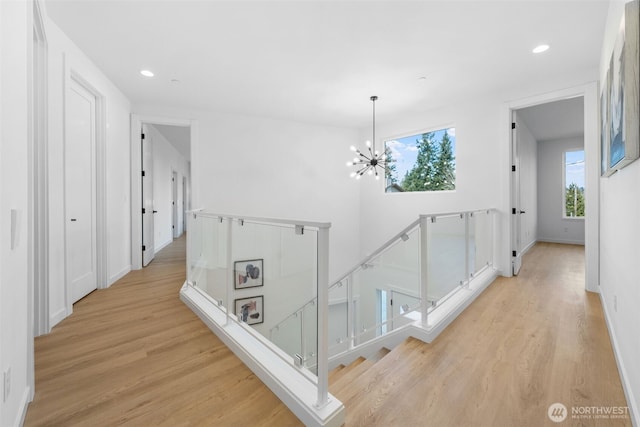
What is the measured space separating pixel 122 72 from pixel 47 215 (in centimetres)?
211

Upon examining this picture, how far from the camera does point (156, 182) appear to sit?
20.6 feet

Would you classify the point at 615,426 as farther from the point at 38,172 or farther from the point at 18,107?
the point at 38,172

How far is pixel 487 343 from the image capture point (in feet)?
7.22

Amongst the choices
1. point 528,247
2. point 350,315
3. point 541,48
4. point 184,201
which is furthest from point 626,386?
point 184,201

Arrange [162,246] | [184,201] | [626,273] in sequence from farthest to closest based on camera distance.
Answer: [184,201], [162,246], [626,273]

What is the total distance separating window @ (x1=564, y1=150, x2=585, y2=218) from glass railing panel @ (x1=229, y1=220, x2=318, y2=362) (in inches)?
331

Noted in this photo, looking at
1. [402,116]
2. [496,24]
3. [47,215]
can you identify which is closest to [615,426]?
[496,24]

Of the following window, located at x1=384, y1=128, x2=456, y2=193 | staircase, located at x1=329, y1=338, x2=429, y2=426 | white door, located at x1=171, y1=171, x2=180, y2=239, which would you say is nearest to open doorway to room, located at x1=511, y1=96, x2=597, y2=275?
window, located at x1=384, y1=128, x2=456, y2=193

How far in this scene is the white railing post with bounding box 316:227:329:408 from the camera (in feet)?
4.73

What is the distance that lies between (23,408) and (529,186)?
27.9ft

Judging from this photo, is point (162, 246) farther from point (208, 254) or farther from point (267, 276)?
point (267, 276)

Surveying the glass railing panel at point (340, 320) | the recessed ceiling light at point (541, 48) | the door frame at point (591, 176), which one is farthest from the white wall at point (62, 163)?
the door frame at point (591, 176)

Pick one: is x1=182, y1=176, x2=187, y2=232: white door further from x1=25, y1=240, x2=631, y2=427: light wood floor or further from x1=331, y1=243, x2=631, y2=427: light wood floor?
x1=331, y1=243, x2=631, y2=427: light wood floor

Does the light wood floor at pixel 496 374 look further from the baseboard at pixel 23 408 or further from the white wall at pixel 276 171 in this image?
the white wall at pixel 276 171
